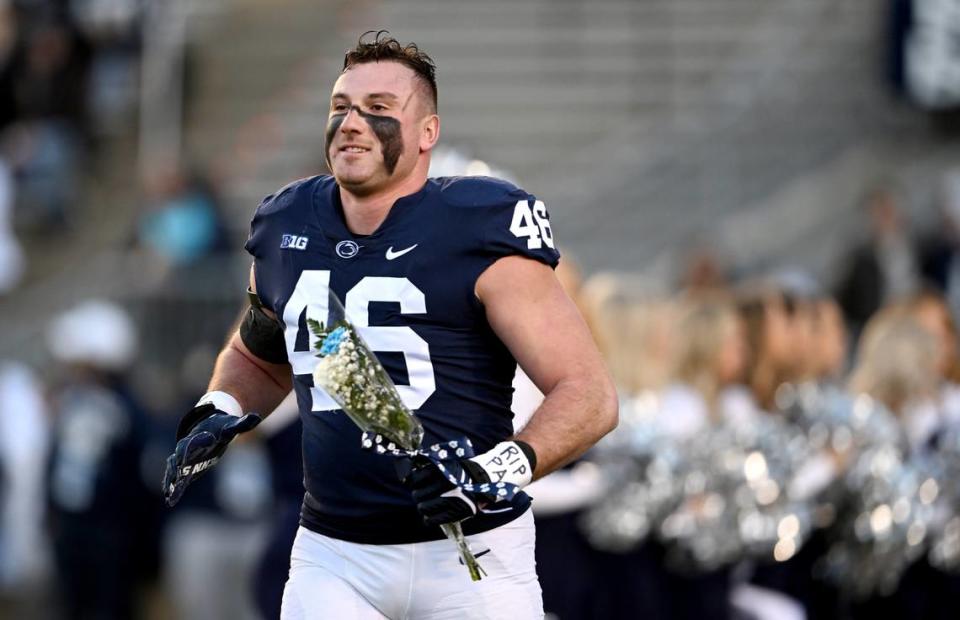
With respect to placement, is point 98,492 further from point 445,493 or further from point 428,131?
point 445,493

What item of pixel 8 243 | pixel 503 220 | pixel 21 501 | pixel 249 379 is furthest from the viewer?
pixel 8 243

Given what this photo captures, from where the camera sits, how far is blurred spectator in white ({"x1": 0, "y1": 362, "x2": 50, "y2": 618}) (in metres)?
12.9

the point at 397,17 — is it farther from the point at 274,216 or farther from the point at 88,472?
the point at 274,216

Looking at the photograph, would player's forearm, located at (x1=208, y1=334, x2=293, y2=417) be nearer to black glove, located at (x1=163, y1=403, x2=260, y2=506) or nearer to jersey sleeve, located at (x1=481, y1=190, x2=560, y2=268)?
black glove, located at (x1=163, y1=403, x2=260, y2=506)

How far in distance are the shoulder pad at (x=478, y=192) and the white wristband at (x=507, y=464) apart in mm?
618

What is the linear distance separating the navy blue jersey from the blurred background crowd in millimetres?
1648

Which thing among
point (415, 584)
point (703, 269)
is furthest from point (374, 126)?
point (703, 269)

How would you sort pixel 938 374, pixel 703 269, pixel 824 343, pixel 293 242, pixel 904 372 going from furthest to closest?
1. pixel 703 269
2. pixel 938 374
3. pixel 904 372
4. pixel 824 343
5. pixel 293 242

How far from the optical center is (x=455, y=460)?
14.5 ft

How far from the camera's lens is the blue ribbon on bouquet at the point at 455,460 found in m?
4.36

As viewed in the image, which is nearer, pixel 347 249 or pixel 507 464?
pixel 507 464

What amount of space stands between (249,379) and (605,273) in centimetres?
988

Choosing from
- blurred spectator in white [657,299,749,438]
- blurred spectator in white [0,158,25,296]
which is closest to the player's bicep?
A: blurred spectator in white [657,299,749,438]

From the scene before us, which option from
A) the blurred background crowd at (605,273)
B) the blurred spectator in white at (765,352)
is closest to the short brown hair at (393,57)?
the blurred background crowd at (605,273)
